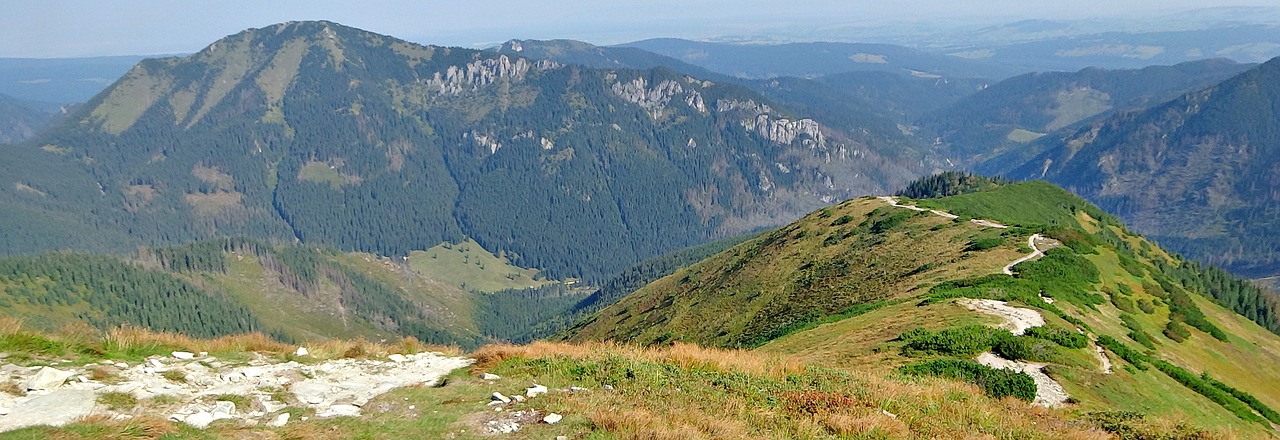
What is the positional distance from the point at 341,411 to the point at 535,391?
4.53m

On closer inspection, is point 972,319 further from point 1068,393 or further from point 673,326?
point 673,326

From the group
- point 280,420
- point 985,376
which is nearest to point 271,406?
point 280,420

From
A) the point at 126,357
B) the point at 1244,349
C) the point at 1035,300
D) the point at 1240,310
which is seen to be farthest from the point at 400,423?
the point at 1240,310

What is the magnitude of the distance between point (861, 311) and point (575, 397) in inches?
1491

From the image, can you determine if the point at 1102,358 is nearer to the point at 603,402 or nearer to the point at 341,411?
the point at 603,402

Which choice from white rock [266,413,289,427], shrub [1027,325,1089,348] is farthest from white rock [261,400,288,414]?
shrub [1027,325,1089,348]

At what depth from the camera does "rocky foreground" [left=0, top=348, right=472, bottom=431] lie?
1389 centimetres

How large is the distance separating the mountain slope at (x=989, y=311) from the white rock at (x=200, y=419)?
21933mm

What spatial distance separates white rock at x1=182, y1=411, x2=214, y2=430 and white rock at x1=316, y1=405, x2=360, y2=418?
2048 millimetres

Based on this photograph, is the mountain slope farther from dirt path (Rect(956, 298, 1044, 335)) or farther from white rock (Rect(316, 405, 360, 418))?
white rock (Rect(316, 405, 360, 418))

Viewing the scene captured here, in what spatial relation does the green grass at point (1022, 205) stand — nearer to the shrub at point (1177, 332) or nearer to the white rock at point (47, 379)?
the shrub at point (1177, 332)

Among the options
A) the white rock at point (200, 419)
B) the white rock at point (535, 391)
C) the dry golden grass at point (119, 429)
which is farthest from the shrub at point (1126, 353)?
the dry golden grass at point (119, 429)

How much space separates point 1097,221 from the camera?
141375 mm

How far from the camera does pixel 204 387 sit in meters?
16.7
